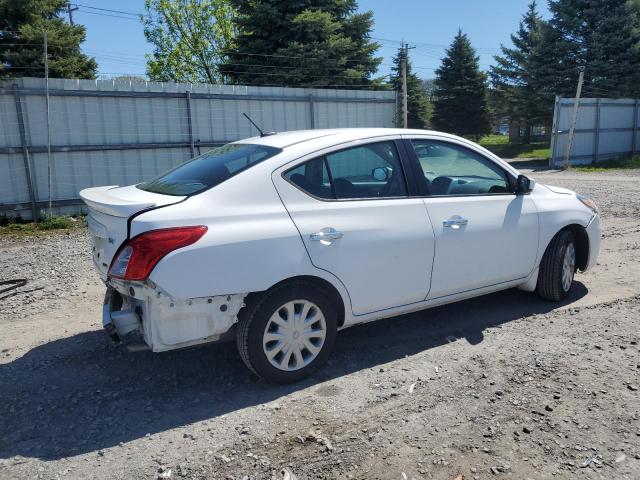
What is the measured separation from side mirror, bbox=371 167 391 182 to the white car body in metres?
0.19

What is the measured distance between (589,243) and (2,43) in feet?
49.4

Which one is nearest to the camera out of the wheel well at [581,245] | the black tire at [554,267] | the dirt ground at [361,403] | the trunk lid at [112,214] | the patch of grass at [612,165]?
the dirt ground at [361,403]

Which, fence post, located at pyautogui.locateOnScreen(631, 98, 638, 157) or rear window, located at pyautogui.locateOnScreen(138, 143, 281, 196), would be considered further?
fence post, located at pyautogui.locateOnScreen(631, 98, 638, 157)

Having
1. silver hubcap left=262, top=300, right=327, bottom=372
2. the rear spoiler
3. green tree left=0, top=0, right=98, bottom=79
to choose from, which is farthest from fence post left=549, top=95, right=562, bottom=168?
the rear spoiler

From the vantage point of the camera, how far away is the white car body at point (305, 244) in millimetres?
3371

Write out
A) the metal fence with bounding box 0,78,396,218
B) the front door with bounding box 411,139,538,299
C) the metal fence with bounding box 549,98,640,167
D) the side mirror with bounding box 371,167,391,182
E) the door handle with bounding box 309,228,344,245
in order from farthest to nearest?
the metal fence with bounding box 549,98,640,167
the metal fence with bounding box 0,78,396,218
the front door with bounding box 411,139,538,299
the side mirror with bounding box 371,167,391,182
the door handle with bounding box 309,228,344,245

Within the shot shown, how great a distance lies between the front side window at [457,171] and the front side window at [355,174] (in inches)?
10.7

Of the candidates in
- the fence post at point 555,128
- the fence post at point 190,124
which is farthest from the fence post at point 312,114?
the fence post at point 555,128

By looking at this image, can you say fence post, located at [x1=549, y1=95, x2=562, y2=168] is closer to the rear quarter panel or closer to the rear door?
the rear door

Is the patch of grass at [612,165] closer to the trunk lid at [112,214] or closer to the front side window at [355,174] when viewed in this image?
the front side window at [355,174]

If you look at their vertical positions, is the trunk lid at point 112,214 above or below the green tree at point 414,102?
below

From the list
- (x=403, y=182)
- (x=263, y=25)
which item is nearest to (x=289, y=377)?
(x=403, y=182)

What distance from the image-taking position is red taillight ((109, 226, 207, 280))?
3279 millimetres

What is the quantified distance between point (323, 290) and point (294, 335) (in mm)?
356
